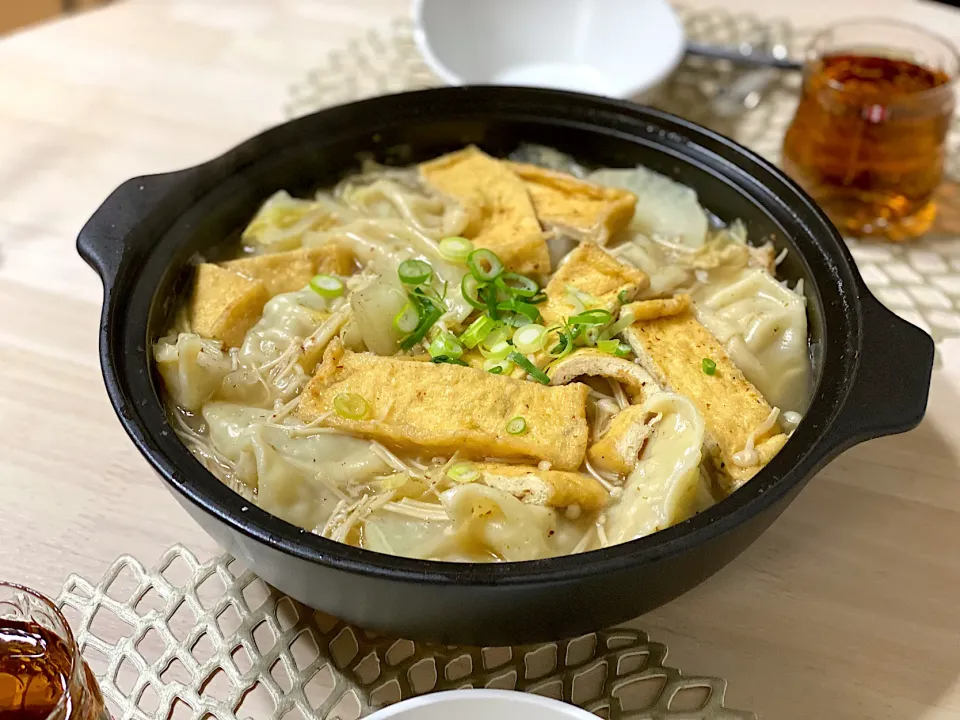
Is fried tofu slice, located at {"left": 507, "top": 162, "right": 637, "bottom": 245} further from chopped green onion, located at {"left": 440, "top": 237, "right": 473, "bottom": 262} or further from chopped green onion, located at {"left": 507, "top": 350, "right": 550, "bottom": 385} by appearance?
chopped green onion, located at {"left": 507, "top": 350, "right": 550, "bottom": 385}

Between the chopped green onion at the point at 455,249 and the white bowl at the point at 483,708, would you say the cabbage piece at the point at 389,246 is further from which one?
the white bowl at the point at 483,708

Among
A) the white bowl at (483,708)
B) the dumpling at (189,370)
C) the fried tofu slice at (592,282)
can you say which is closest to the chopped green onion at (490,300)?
the fried tofu slice at (592,282)

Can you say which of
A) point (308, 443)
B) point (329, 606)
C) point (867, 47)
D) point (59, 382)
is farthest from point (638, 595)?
point (867, 47)

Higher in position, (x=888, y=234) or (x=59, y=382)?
(x=888, y=234)

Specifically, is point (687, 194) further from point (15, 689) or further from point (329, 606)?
point (15, 689)

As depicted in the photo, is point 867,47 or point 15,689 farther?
point 867,47
